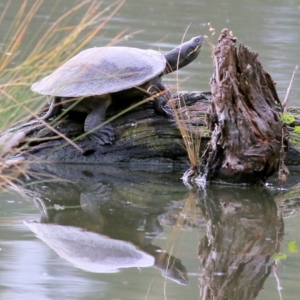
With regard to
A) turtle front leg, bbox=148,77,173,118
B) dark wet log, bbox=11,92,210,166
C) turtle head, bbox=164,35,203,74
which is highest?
turtle head, bbox=164,35,203,74

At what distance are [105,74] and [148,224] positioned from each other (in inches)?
62.0

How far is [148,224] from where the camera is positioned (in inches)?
199

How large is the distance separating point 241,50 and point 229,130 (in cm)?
57

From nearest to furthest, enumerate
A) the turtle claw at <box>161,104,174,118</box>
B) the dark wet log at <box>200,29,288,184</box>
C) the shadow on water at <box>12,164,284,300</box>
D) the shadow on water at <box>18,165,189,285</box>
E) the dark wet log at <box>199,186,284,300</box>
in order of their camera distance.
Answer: the dark wet log at <box>199,186,284,300</box>, the shadow on water at <box>12,164,284,300</box>, the shadow on water at <box>18,165,189,285</box>, the dark wet log at <box>200,29,288,184</box>, the turtle claw at <box>161,104,174,118</box>

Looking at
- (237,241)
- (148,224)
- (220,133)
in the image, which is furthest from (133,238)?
(220,133)

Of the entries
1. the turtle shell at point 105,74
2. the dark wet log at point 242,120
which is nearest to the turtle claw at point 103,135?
the turtle shell at point 105,74

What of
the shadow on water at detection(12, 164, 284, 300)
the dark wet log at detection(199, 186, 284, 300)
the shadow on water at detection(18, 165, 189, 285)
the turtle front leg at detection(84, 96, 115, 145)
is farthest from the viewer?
the turtle front leg at detection(84, 96, 115, 145)

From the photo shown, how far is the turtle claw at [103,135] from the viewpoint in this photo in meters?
6.42

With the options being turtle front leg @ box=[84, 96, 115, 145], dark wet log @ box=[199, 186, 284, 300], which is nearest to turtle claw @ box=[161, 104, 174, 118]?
turtle front leg @ box=[84, 96, 115, 145]

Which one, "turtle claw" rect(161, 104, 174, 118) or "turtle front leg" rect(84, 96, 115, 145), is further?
"turtle claw" rect(161, 104, 174, 118)

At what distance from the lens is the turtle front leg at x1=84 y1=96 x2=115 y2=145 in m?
6.39

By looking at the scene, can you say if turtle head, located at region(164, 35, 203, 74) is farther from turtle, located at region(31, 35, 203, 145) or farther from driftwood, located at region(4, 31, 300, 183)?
driftwood, located at region(4, 31, 300, 183)

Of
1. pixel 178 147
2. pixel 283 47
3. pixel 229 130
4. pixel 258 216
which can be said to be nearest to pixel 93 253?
pixel 258 216

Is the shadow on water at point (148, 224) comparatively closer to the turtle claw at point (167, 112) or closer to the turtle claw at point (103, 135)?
the turtle claw at point (103, 135)
